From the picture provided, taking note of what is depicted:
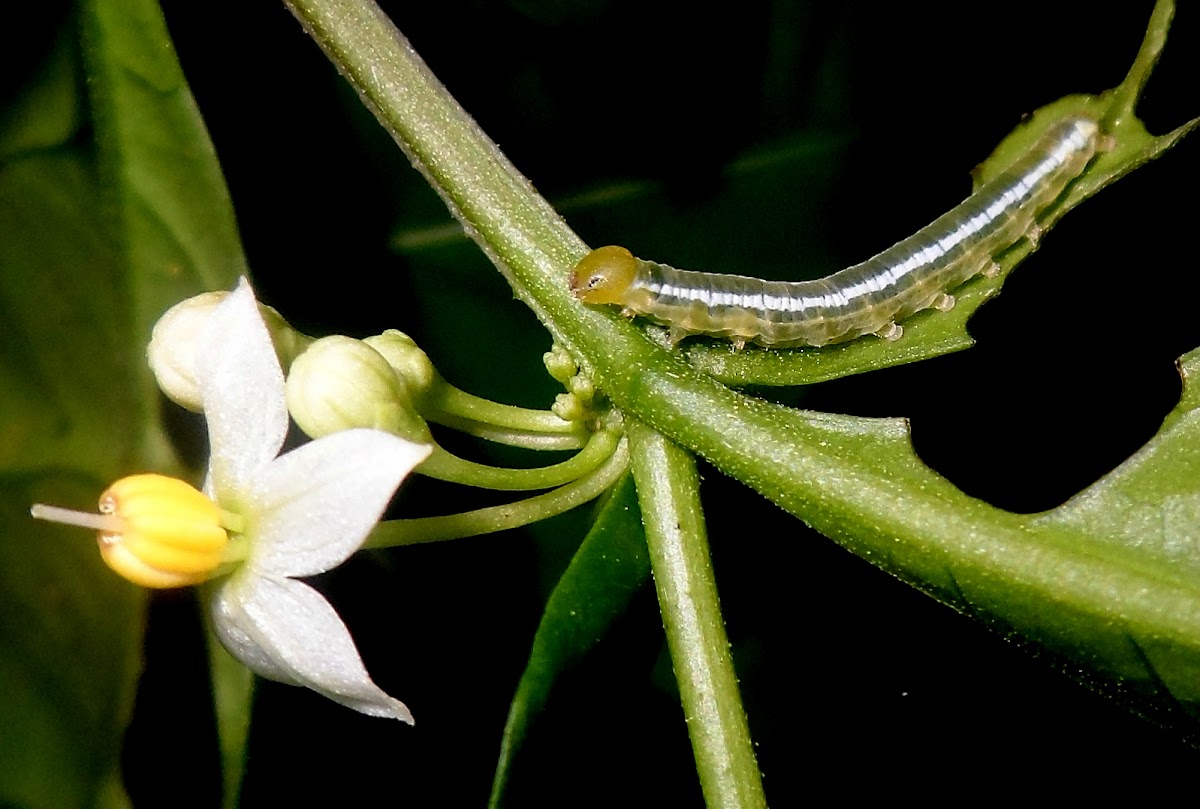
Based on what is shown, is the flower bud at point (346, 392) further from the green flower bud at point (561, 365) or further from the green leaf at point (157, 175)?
the green leaf at point (157, 175)

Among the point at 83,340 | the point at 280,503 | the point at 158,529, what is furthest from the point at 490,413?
the point at 83,340

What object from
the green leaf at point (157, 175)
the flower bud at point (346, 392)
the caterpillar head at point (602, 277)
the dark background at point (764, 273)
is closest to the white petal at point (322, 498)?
the flower bud at point (346, 392)

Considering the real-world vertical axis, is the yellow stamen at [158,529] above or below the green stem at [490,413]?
below

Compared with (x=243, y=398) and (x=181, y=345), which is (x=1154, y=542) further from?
(x=181, y=345)

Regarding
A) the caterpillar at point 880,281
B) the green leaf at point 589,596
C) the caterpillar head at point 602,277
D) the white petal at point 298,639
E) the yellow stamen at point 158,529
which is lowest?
the white petal at point 298,639

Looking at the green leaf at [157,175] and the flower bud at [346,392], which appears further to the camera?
the green leaf at [157,175]

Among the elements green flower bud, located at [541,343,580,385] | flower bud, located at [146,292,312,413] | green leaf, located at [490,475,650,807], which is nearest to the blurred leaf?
flower bud, located at [146,292,312,413]
